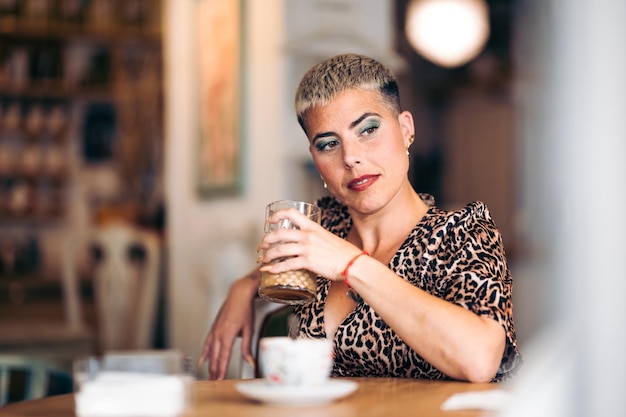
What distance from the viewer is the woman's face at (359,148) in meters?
1.65

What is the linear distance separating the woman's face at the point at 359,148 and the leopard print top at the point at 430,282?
118mm

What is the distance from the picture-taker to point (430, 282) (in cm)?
163

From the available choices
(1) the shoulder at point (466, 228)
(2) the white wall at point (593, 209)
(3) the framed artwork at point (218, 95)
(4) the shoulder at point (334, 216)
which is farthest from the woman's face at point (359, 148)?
(3) the framed artwork at point (218, 95)

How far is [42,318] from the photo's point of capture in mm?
4805

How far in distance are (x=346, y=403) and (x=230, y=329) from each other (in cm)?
65

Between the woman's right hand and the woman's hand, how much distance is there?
0.45 m

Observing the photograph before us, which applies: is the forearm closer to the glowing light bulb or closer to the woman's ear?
the woman's ear

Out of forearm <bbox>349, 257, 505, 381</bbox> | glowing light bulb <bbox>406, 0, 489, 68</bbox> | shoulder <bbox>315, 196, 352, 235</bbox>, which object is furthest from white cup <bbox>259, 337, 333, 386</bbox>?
glowing light bulb <bbox>406, 0, 489, 68</bbox>

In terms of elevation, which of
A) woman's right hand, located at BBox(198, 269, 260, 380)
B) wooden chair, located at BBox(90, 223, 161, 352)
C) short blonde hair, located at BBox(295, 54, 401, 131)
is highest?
short blonde hair, located at BBox(295, 54, 401, 131)

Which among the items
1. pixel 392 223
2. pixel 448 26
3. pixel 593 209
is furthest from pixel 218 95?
pixel 593 209

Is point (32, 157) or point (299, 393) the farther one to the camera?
point (32, 157)

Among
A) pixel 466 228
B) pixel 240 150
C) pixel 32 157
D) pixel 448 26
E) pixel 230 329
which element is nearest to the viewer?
pixel 466 228

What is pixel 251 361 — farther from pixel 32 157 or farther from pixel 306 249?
pixel 32 157

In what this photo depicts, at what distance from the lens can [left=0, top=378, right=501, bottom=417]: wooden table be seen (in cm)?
120
